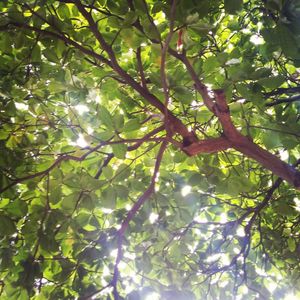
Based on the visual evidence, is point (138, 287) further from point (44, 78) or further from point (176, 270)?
point (44, 78)

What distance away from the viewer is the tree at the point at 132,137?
149cm

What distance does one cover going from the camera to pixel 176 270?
8.36 ft

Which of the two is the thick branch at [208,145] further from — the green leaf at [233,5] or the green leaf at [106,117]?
the green leaf at [233,5]

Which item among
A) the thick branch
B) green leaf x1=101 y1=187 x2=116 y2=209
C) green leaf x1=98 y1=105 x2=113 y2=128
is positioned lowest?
green leaf x1=101 y1=187 x2=116 y2=209

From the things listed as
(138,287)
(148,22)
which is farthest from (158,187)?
(148,22)

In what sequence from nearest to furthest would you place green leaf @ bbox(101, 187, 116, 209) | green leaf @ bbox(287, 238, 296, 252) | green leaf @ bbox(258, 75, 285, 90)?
green leaf @ bbox(258, 75, 285, 90) → green leaf @ bbox(101, 187, 116, 209) → green leaf @ bbox(287, 238, 296, 252)

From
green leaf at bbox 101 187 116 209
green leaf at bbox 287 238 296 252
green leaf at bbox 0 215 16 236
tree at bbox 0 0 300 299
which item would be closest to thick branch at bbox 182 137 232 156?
tree at bbox 0 0 300 299

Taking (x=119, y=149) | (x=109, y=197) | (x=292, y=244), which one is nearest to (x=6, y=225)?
(x=109, y=197)

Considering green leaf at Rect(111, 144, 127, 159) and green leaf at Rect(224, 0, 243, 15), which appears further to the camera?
green leaf at Rect(111, 144, 127, 159)

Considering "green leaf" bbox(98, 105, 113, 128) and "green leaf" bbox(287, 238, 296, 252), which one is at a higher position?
"green leaf" bbox(98, 105, 113, 128)

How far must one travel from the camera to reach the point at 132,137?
176 centimetres

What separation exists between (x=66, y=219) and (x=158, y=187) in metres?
0.56

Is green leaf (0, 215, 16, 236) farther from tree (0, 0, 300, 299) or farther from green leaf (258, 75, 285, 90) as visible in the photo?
green leaf (258, 75, 285, 90)

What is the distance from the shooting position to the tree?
1490mm
